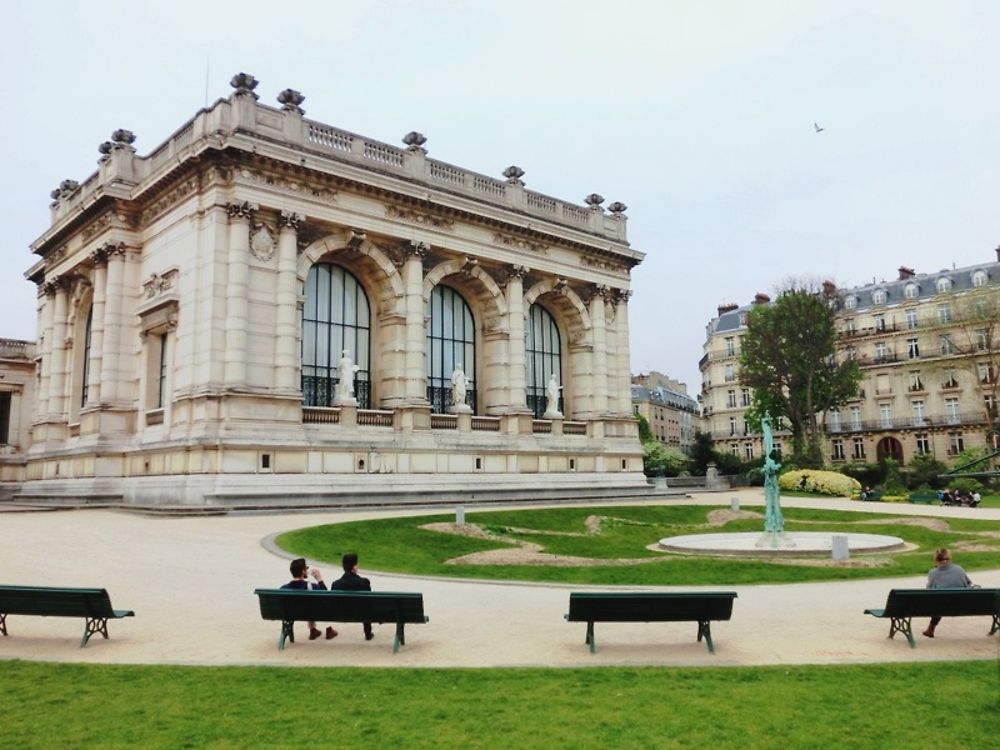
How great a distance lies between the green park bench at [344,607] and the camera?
33.0 feet

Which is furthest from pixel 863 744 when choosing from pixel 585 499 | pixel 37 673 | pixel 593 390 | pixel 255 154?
pixel 593 390

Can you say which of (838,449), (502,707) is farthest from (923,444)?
(502,707)

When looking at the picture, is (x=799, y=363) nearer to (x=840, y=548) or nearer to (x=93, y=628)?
(x=840, y=548)

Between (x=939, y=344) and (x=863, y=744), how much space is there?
76.8 meters

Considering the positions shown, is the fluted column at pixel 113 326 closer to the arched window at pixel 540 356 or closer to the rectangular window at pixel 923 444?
the arched window at pixel 540 356

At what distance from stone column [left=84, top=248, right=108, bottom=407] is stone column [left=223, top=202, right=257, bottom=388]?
9221mm

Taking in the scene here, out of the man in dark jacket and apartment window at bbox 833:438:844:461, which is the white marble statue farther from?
apartment window at bbox 833:438:844:461

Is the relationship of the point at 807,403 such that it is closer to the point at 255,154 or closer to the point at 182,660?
the point at 255,154

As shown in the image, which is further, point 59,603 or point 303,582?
point 303,582

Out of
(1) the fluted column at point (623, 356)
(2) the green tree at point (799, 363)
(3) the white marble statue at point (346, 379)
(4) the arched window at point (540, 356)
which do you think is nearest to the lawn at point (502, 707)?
(3) the white marble statue at point (346, 379)

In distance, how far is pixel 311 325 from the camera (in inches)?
1446

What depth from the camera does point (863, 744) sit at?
265 inches

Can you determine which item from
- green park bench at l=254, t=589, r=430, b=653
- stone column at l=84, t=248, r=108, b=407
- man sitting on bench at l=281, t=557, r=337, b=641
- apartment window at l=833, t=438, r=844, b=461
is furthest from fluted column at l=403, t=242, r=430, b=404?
apartment window at l=833, t=438, r=844, b=461

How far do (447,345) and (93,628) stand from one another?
104ft
